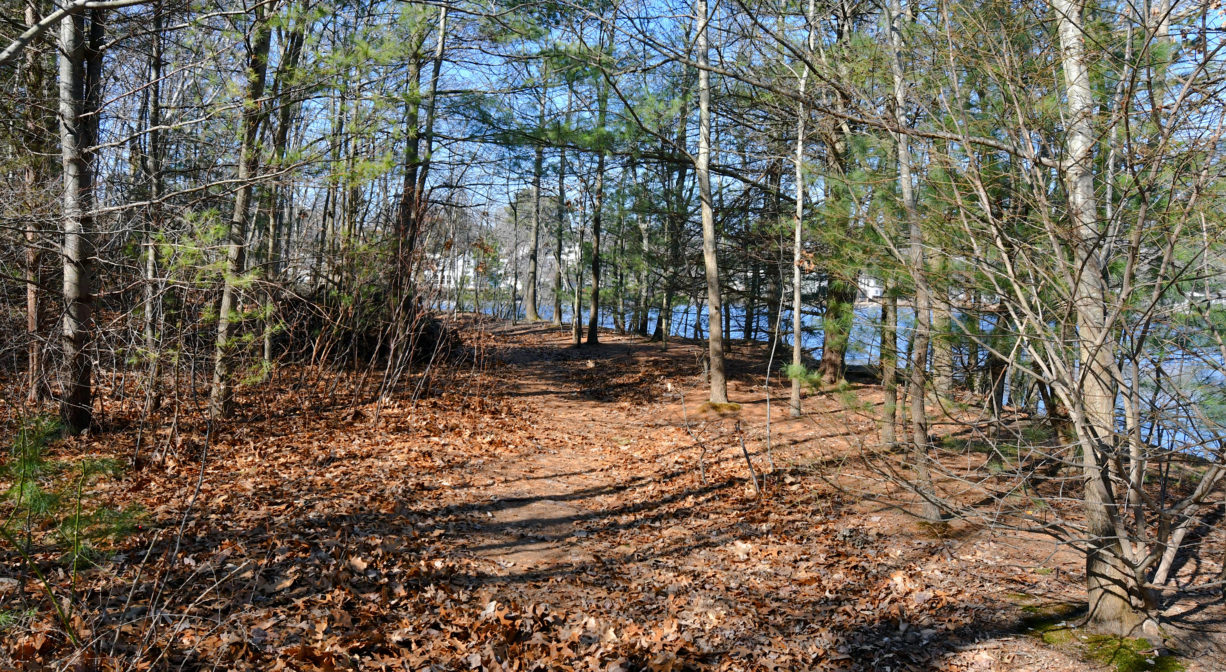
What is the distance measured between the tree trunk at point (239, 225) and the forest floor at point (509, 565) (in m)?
0.46

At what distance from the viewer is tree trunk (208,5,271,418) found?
7133 mm

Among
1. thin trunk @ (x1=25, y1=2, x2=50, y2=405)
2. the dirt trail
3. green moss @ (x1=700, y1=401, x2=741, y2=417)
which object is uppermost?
thin trunk @ (x1=25, y1=2, x2=50, y2=405)

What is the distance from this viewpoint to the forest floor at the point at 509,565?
3.76m

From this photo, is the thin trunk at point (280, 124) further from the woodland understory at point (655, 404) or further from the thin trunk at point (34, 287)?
the thin trunk at point (34, 287)

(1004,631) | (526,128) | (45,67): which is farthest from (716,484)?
(45,67)

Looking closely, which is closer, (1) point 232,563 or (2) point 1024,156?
(2) point 1024,156

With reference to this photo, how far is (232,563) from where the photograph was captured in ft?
14.4

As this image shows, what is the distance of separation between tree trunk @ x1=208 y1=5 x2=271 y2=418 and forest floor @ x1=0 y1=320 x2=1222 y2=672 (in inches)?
18.3

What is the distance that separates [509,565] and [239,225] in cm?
515

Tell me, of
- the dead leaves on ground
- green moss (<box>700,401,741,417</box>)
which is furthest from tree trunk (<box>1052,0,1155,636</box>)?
green moss (<box>700,401,741,417</box>)

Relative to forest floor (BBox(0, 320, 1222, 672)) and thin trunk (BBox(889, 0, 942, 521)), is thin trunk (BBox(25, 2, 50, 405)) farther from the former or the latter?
thin trunk (BBox(889, 0, 942, 521))

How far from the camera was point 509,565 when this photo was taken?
5.34m

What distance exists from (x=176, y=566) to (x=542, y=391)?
887cm

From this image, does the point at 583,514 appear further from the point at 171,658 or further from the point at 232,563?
the point at 171,658
